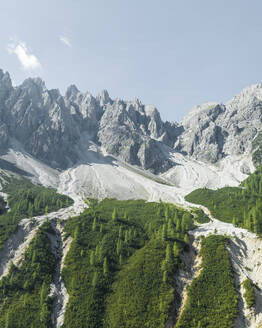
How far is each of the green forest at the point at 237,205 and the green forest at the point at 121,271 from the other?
62.3 ft

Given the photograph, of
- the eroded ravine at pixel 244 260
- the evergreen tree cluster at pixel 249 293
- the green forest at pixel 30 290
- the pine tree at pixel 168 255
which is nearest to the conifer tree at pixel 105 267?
the green forest at pixel 30 290

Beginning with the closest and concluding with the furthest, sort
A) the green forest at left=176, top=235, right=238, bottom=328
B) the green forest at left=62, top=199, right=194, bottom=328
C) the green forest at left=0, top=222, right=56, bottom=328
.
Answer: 1. the green forest at left=176, top=235, right=238, bottom=328
2. the green forest at left=62, top=199, right=194, bottom=328
3. the green forest at left=0, top=222, right=56, bottom=328

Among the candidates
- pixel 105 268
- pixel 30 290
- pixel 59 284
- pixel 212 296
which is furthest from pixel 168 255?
pixel 30 290

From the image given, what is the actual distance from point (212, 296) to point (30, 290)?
145 feet

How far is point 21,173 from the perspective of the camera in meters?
177

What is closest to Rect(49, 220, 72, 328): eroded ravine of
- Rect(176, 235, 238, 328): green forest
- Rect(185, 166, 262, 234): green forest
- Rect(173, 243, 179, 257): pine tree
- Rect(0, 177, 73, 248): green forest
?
Rect(0, 177, 73, 248): green forest

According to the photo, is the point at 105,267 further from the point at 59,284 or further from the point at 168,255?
the point at 168,255

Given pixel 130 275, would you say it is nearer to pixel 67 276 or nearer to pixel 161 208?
pixel 67 276

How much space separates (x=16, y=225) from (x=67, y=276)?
31.0 metres

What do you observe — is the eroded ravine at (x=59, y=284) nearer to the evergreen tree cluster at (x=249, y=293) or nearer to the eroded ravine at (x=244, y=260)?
the eroded ravine at (x=244, y=260)

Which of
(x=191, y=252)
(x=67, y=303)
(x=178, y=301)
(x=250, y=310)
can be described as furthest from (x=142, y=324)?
(x=191, y=252)

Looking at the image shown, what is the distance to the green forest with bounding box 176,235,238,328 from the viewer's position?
157ft

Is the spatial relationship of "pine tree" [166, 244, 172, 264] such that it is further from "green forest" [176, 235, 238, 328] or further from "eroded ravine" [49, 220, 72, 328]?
"eroded ravine" [49, 220, 72, 328]

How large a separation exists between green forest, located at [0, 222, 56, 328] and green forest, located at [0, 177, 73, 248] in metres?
13.3
